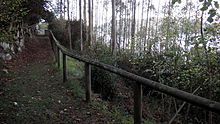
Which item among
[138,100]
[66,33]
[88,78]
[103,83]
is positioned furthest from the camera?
[66,33]

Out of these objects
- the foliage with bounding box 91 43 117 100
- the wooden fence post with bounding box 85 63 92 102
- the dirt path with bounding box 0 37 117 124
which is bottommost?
the foliage with bounding box 91 43 117 100

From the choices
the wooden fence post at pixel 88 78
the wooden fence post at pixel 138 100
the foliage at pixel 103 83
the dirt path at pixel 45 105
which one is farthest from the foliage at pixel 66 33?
the wooden fence post at pixel 138 100

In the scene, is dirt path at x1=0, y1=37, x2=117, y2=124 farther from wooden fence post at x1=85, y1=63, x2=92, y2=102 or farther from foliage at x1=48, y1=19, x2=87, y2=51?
foliage at x1=48, y1=19, x2=87, y2=51

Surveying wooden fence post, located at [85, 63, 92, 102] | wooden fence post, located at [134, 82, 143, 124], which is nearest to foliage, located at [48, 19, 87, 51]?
wooden fence post, located at [85, 63, 92, 102]

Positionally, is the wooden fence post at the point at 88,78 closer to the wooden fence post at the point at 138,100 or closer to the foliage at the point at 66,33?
the wooden fence post at the point at 138,100

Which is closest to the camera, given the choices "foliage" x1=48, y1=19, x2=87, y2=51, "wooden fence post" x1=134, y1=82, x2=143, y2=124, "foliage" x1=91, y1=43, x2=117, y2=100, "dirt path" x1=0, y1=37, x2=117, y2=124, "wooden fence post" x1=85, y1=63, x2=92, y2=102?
"wooden fence post" x1=134, y1=82, x2=143, y2=124

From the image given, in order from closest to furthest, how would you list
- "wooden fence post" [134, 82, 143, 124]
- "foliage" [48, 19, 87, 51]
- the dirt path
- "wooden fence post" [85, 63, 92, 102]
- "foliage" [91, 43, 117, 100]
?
"wooden fence post" [134, 82, 143, 124], the dirt path, "wooden fence post" [85, 63, 92, 102], "foliage" [91, 43, 117, 100], "foliage" [48, 19, 87, 51]

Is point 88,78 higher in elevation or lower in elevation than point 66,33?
lower

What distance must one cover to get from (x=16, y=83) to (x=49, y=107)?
311 centimetres

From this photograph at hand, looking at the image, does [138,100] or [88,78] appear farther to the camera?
[88,78]

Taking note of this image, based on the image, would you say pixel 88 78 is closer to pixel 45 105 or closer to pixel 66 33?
pixel 45 105

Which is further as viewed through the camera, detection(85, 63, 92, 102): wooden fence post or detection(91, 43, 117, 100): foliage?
detection(91, 43, 117, 100): foliage

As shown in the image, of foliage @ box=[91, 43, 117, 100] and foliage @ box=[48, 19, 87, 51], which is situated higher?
foliage @ box=[48, 19, 87, 51]

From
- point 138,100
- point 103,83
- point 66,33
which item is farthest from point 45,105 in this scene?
point 66,33
